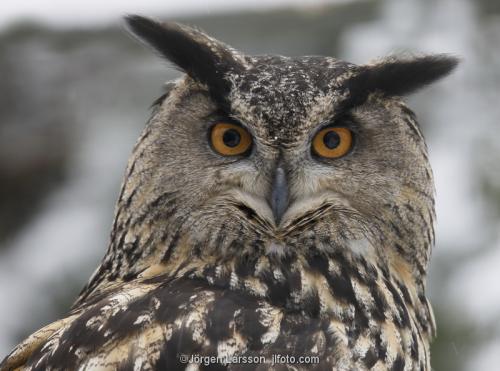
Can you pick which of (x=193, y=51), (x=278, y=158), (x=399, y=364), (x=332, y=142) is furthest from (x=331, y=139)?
(x=399, y=364)

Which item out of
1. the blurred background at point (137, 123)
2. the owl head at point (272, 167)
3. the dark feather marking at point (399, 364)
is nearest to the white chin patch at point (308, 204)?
the owl head at point (272, 167)

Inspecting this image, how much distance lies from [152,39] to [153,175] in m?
0.37

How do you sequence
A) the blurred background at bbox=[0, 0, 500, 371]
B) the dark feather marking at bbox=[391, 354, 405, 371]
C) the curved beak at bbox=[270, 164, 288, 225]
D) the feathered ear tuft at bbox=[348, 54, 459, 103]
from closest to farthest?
1. the dark feather marking at bbox=[391, 354, 405, 371]
2. the curved beak at bbox=[270, 164, 288, 225]
3. the feathered ear tuft at bbox=[348, 54, 459, 103]
4. the blurred background at bbox=[0, 0, 500, 371]

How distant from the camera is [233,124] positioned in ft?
7.01

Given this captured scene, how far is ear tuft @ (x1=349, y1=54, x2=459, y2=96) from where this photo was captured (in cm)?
219

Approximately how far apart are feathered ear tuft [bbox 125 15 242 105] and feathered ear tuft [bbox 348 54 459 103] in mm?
299

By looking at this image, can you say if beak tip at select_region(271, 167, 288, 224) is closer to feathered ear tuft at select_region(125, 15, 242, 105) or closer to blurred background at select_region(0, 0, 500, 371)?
feathered ear tuft at select_region(125, 15, 242, 105)

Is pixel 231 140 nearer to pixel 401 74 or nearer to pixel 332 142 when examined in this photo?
pixel 332 142

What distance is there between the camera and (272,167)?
2115mm

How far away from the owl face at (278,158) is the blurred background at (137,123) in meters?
1.82

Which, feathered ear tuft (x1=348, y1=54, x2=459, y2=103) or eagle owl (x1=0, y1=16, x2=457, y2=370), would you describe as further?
feathered ear tuft (x1=348, y1=54, x2=459, y2=103)

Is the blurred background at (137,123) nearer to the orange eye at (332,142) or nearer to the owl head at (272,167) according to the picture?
the owl head at (272,167)

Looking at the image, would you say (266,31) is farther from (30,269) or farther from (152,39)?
(152,39)

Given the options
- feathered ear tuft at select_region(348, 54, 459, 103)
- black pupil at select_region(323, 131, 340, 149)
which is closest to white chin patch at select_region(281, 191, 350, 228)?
black pupil at select_region(323, 131, 340, 149)
